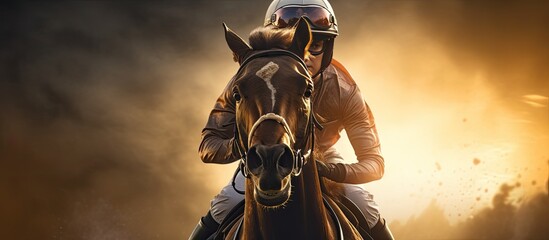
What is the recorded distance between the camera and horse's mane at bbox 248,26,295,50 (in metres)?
4.10

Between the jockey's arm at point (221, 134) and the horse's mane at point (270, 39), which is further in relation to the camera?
the jockey's arm at point (221, 134)

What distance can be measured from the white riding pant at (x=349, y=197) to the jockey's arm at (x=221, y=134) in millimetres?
560

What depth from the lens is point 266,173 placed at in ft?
11.2

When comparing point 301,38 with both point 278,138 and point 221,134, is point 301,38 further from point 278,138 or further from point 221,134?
point 221,134

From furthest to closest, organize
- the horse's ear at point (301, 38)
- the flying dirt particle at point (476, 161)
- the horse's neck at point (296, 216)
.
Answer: the flying dirt particle at point (476, 161)
the horse's ear at point (301, 38)
the horse's neck at point (296, 216)

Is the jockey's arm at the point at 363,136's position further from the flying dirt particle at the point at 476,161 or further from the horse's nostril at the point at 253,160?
the flying dirt particle at the point at 476,161

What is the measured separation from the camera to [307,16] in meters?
6.30

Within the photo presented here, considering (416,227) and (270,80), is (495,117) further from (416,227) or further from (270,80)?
(270,80)

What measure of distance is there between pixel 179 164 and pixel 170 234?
1751 millimetres

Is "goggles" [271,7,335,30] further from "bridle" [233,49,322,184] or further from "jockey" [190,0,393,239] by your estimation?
"bridle" [233,49,322,184]

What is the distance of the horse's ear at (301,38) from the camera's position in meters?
4.07

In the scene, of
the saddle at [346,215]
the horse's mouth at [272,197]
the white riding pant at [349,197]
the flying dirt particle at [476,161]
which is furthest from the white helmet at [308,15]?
the flying dirt particle at [476,161]

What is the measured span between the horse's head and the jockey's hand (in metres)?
0.48

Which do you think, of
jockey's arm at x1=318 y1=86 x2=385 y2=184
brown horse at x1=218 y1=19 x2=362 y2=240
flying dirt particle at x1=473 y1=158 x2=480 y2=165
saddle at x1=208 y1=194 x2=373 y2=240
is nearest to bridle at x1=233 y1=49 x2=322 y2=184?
brown horse at x1=218 y1=19 x2=362 y2=240
